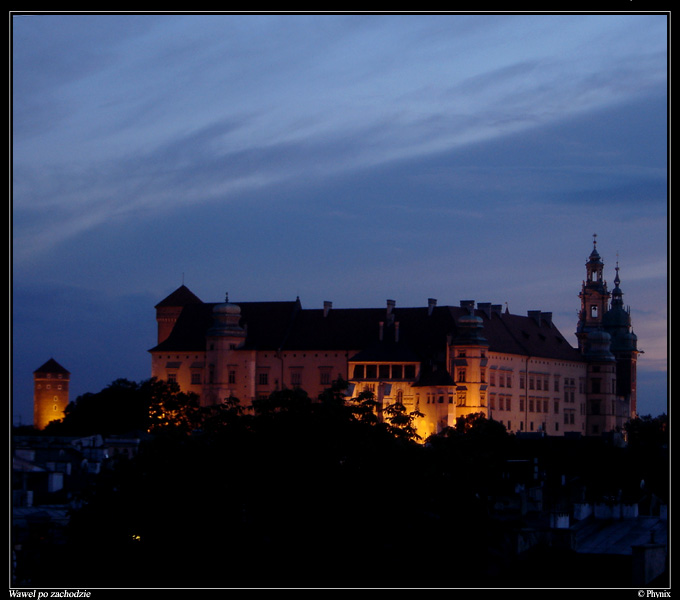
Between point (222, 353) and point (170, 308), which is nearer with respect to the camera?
point (222, 353)

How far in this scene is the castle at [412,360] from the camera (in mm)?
140750

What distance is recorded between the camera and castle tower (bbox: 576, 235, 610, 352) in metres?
178

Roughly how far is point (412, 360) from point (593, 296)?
44113mm

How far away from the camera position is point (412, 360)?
463 ft

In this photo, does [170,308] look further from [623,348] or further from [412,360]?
[623,348]

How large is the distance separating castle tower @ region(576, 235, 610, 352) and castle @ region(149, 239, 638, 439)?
15451 millimetres

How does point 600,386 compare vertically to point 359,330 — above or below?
below

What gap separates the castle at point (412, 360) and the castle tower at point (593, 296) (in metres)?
15.5

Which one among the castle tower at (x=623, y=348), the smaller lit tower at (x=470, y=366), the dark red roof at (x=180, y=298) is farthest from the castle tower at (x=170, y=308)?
the castle tower at (x=623, y=348)

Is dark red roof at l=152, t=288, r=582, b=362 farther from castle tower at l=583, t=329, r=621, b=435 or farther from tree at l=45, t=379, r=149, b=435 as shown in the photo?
tree at l=45, t=379, r=149, b=435

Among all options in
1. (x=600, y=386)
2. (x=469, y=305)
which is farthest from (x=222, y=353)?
(x=600, y=386)

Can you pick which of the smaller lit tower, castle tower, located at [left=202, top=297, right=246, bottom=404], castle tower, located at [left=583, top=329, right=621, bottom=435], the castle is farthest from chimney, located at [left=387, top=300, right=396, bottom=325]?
castle tower, located at [left=583, top=329, right=621, bottom=435]
